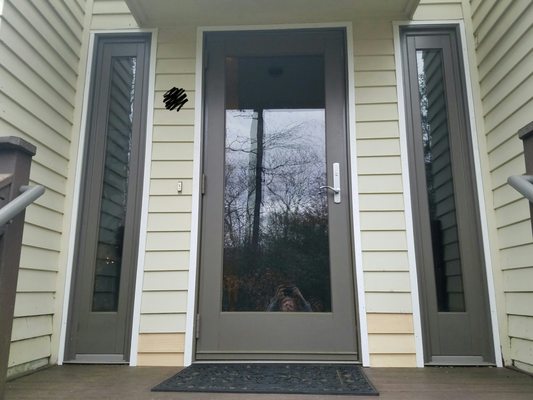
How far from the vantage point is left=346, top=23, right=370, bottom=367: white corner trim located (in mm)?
2475

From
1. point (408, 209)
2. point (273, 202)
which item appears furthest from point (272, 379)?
point (408, 209)

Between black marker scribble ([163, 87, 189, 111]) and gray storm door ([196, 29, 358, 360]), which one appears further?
black marker scribble ([163, 87, 189, 111])

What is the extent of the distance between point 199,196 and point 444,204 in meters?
1.53

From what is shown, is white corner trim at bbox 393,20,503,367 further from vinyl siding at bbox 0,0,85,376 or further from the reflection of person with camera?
vinyl siding at bbox 0,0,85,376

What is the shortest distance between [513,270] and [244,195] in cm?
163

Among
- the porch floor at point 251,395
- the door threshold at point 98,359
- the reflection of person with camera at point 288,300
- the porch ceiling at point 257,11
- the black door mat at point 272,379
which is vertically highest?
the porch ceiling at point 257,11

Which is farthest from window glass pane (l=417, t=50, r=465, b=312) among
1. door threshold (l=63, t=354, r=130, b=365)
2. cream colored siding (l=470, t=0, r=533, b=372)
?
door threshold (l=63, t=354, r=130, b=365)

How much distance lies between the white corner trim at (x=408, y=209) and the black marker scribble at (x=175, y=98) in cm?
141

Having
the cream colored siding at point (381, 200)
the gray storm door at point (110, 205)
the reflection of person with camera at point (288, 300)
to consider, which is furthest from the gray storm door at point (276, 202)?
the gray storm door at point (110, 205)

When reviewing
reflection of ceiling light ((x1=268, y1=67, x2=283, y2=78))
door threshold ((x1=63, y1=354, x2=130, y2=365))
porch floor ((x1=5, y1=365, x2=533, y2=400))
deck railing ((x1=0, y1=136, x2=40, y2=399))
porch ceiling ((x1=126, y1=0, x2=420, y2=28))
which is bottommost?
porch floor ((x1=5, y1=365, x2=533, y2=400))

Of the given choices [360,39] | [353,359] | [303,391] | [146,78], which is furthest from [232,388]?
[360,39]

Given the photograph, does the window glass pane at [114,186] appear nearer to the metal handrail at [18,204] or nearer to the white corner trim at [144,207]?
the white corner trim at [144,207]

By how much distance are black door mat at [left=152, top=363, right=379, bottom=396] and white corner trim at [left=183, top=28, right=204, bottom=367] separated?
180 millimetres

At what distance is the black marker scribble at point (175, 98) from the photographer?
2.83 metres
